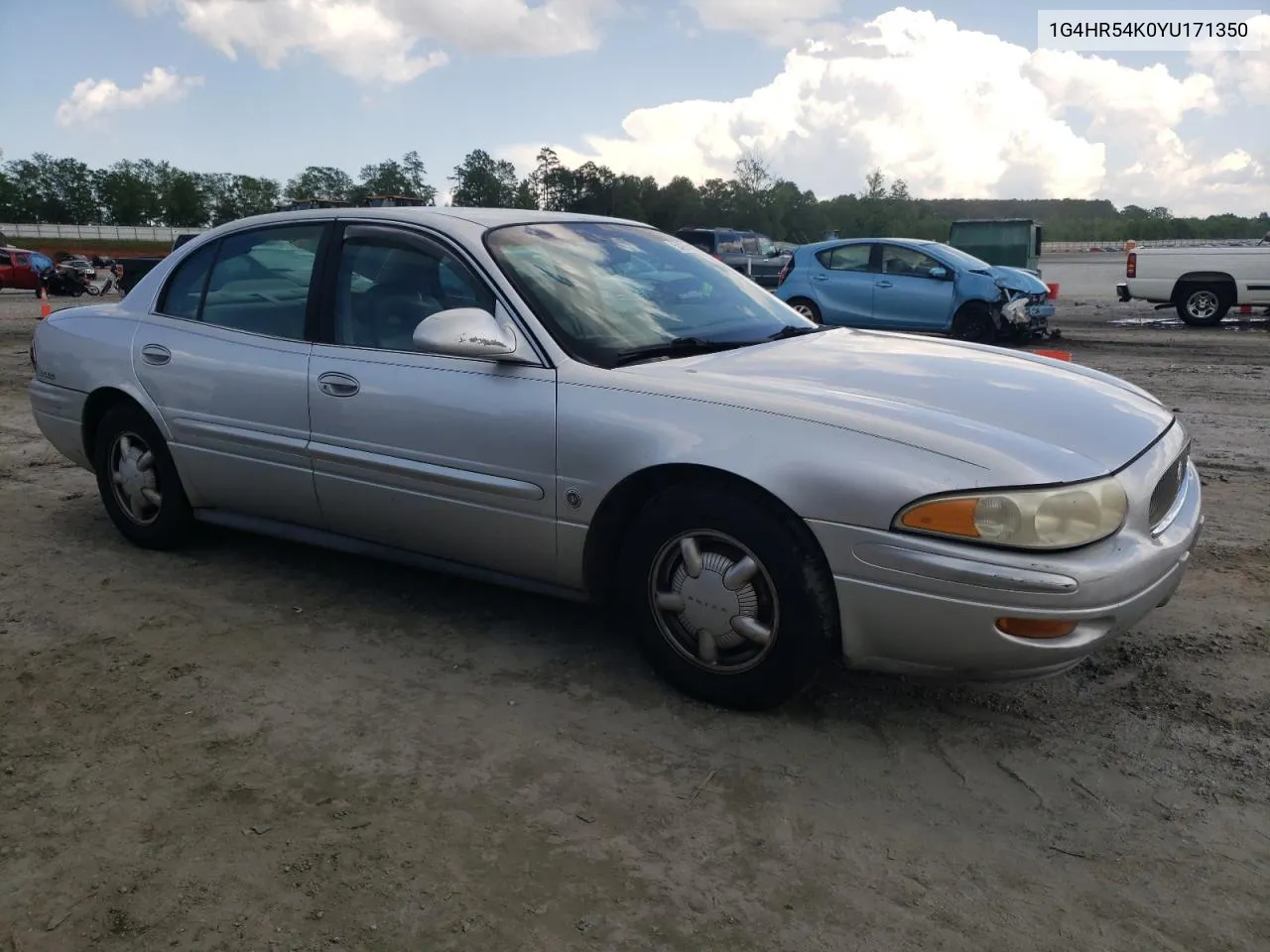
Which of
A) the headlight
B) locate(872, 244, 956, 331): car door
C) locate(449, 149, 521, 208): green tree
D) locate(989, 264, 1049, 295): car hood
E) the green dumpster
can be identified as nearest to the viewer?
the headlight

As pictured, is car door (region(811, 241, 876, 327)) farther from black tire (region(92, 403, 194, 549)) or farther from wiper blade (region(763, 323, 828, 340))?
black tire (region(92, 403, 194, 549))

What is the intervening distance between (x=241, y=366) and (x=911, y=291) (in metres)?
11.2

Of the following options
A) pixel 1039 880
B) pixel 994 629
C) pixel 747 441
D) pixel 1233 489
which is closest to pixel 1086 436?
pixel 994 629

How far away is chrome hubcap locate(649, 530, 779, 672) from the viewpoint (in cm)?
304

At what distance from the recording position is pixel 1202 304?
15.7 m

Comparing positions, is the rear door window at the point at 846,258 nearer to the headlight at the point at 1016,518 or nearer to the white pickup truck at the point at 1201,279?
the white pickup truck at the point at 1201,279

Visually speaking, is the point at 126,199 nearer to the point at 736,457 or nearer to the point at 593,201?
the point at 593,201

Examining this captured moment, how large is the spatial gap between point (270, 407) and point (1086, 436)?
2.89m

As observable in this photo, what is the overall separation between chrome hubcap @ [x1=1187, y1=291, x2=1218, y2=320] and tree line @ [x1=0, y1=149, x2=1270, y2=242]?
36.1m

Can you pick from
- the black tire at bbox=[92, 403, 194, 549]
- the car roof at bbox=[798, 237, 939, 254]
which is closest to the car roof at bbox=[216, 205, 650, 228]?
the black tire at bbox=[92, 403, 194, 549]

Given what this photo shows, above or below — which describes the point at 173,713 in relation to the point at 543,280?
below

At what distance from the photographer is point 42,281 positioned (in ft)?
91.1

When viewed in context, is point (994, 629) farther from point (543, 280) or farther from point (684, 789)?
point (543, 280)

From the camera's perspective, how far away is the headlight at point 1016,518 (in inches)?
106
